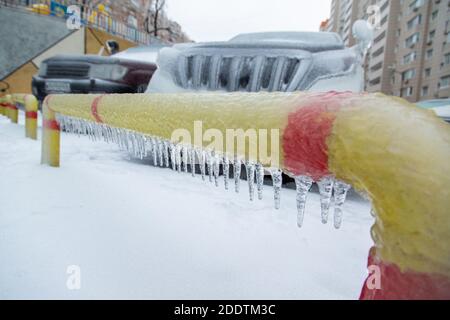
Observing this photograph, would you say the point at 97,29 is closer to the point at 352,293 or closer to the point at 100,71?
the point at 100,71

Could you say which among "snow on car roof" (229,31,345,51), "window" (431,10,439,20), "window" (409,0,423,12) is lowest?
"snow on car roof" (229,31,345,51)

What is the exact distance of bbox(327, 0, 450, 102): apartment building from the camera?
827 inches

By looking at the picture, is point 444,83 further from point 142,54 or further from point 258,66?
point 258,66

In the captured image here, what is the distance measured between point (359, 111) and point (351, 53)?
1886 millimetres

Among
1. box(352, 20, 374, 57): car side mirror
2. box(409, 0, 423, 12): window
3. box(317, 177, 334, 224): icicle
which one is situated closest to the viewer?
box(317, 177, 334, 224): icicle

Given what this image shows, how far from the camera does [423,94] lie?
23328mm

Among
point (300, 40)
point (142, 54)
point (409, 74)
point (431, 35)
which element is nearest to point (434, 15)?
point (431, 35)

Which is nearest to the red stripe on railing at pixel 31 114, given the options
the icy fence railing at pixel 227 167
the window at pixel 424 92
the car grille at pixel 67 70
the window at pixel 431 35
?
the car grille at pixel 67 70

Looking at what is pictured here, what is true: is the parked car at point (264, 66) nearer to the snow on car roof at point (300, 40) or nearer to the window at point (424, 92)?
the snow on car roof at point (300, 40)

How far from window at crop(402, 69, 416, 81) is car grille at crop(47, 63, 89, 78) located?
28635mm

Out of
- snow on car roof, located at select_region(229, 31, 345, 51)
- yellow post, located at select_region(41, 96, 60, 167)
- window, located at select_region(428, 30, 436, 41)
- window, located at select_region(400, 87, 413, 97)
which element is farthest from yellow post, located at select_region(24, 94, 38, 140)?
window, located at select_region(400, 87, 413, 97)

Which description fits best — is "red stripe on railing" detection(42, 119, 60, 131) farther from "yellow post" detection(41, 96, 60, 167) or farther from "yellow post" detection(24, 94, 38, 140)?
"yellow post" detection(24, 94, 38, 140)

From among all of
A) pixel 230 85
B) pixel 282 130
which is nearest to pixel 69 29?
pixel 230 85

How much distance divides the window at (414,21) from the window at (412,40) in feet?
2.75
